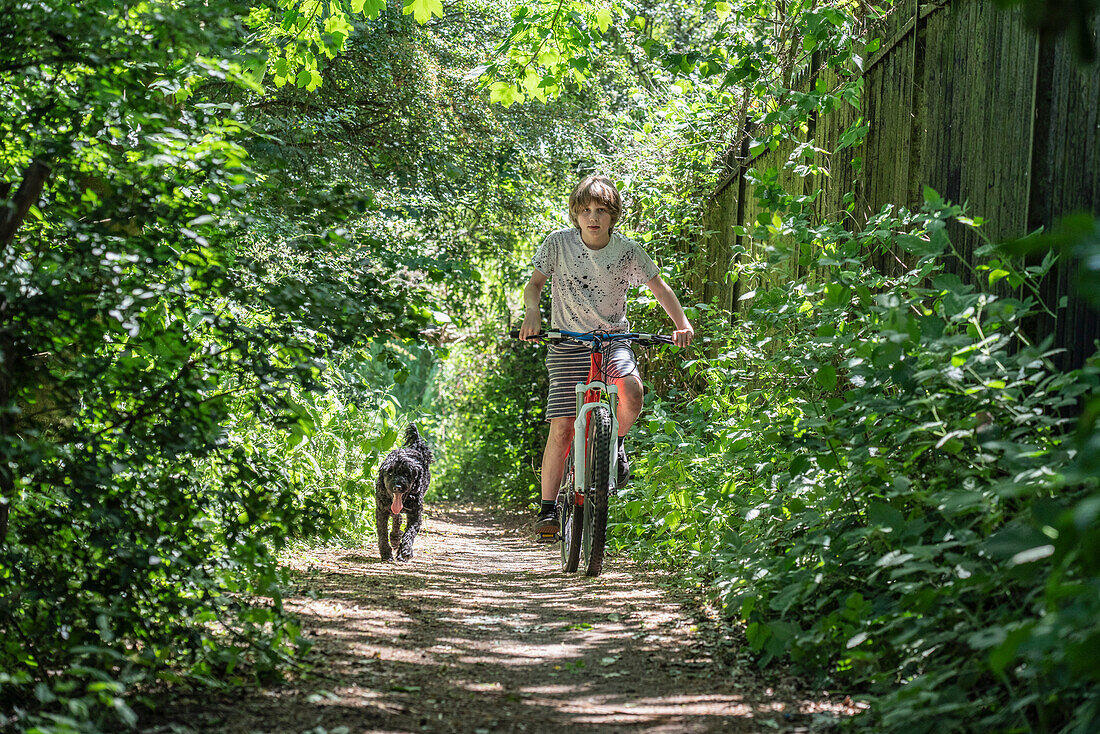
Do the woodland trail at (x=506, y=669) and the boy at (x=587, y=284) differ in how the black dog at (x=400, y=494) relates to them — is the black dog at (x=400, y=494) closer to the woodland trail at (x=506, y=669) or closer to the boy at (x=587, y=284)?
the woodland trail at (x=506, y=669)

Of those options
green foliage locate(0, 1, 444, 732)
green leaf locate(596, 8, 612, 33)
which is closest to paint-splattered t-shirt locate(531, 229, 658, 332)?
green leaf locate(596, 8, 612, 33)

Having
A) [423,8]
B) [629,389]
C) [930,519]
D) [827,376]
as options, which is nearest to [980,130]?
[827,376]

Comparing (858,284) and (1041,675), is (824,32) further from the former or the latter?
(1041,675)

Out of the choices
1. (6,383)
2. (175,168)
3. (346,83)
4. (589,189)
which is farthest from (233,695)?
(346,83)

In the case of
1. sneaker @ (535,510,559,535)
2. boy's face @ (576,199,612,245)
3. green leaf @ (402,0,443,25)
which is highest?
green leaf @ (402,0,443,25)

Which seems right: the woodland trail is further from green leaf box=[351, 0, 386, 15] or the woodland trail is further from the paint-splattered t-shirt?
green leaf box=[351, 0, 386, 15]

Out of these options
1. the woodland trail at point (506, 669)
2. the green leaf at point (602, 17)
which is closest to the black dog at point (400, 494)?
the woodland trail at point (506, 669)

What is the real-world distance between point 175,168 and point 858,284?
2.34m

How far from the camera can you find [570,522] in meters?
5.29

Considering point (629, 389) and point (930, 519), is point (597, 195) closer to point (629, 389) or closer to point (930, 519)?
point (629, 389)

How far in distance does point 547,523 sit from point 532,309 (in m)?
1.26

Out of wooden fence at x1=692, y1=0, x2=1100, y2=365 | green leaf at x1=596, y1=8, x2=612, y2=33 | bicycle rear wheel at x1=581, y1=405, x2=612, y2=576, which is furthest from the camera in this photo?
green leaf at x1=596, y1=8, x2=612, y2=33

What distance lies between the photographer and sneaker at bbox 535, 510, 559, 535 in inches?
214

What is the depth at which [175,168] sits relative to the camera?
2758 mm
